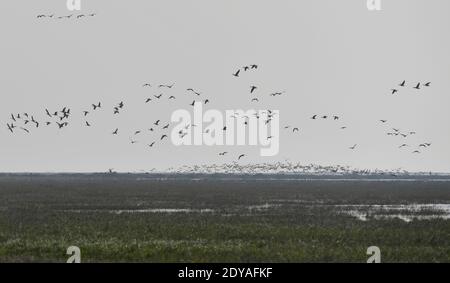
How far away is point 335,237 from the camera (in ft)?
131

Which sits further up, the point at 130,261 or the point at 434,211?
the point at 130,261

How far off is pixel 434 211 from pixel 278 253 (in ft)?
96.6

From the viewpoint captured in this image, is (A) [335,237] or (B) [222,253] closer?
(B) [222,253]
